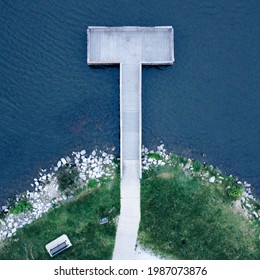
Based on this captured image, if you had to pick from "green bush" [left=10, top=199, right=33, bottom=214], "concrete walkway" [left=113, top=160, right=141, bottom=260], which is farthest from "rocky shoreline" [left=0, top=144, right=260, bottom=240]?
"concrete walkway" [left=113, top=160, right=141, bottom=260]

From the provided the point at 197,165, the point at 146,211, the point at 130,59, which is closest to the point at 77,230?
the point at 146,211

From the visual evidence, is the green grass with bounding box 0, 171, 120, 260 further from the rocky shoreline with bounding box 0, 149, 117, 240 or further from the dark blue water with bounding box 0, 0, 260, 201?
the dark blue water with bounding box 0, 0, 260, 201

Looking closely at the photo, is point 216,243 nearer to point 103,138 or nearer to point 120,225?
point 120,225

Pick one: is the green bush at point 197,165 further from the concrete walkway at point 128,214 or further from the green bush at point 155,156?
the concrete walkway at point 128,214

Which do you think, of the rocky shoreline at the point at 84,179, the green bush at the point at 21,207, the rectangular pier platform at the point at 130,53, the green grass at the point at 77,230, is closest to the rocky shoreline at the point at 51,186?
the rocky shoreline at the point at 84,179

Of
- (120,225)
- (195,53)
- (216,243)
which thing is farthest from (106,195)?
(195,53)

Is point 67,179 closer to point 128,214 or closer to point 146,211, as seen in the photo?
point 128,214

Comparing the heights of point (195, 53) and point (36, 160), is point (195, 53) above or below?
above
